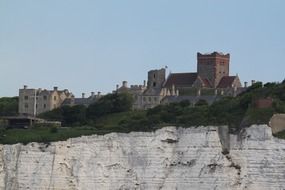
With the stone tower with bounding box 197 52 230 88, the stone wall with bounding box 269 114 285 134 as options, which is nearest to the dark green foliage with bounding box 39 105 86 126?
the stone tower with bounding box 197 52 230 88

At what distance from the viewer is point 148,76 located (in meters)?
91.2

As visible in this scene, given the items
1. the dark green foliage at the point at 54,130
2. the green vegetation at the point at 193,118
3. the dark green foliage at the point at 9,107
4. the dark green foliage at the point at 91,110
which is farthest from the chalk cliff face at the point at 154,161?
the dark green foliage at the point at 9,107

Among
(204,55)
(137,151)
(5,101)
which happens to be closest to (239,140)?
(137,151)

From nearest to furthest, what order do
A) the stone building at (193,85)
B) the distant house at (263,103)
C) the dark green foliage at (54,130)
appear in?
1. the distant house at (263,103)
2. the dark green foliage at (54,130)
3. the stone building at (193,85)

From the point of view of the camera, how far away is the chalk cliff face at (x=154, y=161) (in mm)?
49250

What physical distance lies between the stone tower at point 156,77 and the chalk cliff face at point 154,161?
34.7 m

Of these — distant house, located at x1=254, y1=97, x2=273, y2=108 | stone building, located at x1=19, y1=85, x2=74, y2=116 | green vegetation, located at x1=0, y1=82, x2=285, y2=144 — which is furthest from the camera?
stone building, located at x1=19, y1=85, x2=74, y2=116

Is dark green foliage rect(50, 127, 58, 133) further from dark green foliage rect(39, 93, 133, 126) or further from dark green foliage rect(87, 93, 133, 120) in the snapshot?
dark green foliage rect(87, 93, 133, 120)

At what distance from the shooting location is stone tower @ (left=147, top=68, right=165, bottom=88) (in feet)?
295

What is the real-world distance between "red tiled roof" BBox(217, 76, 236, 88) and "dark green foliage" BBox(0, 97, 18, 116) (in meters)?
18.3

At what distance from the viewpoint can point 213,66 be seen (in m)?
88.9

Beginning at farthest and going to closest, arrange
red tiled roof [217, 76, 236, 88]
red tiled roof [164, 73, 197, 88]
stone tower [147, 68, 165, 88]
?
stone tower [147, 68, 165, 88] → red tiled roof [164, 73, 197, 88] → red tiled roof [217, 76, 236, 88]

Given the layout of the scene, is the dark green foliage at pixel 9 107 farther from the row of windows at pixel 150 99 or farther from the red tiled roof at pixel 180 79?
the red tiled roof at pixel 180 79

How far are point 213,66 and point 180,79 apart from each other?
330cm
